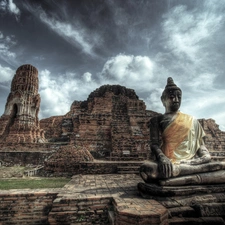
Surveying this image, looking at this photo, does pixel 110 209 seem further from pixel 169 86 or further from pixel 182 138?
pixel 169 86

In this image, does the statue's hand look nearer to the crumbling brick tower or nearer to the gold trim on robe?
the gold trim on robe

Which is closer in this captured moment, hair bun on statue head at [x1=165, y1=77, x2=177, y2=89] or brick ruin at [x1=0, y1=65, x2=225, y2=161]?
hair bun on statue head at [x1=165, y1=77, x2=177, y2=89]

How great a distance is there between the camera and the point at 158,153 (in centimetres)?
398

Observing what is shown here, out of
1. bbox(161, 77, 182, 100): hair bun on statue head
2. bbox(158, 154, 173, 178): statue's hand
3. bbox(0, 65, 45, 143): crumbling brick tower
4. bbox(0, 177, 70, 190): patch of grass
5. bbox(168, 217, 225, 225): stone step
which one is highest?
bbox(0, 65, 45, 143): crumbling brick tower

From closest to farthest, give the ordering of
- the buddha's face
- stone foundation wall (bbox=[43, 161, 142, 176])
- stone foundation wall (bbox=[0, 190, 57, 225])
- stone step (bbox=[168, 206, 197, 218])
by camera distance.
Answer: stone step (bbox=[168, 206, 197, 218]) < stone foundation wall (bbox=[0, 190, 57, 225]) < the buddha's face < stone foundation wall (bbox=[43, 161, 142, 176])

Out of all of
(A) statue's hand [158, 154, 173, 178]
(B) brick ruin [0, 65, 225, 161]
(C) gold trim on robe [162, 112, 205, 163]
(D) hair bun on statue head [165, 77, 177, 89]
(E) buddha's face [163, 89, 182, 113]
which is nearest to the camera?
(A) statue's hand [158, 154, 173, 178]

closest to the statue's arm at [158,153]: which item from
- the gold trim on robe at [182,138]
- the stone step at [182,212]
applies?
the gold trim on robe at [182,138]

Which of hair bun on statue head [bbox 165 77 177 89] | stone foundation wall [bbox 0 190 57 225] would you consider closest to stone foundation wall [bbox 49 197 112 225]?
stone foundation wall [bbox 0 190 57 225]

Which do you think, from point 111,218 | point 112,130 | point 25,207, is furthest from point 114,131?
point 111,218

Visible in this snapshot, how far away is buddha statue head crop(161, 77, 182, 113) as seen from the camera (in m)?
4.48

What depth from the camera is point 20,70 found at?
2180 centimetres

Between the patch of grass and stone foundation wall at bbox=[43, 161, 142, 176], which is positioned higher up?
stone foundation wall at bbox=[43, 161, 142, 176]

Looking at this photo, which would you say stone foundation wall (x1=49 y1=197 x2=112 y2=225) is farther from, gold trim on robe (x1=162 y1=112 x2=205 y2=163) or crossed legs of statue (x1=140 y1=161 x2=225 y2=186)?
gold trim on robe (x1=162 y1=112 x2=205 y2=163)

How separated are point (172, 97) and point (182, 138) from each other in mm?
1090
